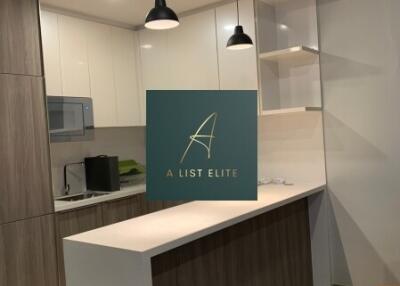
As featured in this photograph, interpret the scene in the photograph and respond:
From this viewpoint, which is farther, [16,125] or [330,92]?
[330,92]

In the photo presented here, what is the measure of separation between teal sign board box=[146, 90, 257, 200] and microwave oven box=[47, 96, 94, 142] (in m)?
1.37

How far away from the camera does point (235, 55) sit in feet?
10.8

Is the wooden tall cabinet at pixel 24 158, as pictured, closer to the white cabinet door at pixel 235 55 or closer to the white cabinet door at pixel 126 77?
the white cabinet door at pixel 126 77

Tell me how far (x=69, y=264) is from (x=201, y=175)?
2.55 ft

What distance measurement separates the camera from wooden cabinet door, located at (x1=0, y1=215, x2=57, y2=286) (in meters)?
2.55

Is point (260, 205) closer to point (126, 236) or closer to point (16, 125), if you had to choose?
point (126, 236)

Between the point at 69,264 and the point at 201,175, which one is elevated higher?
the point at 201,175

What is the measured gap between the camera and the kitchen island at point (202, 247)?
1757 mm

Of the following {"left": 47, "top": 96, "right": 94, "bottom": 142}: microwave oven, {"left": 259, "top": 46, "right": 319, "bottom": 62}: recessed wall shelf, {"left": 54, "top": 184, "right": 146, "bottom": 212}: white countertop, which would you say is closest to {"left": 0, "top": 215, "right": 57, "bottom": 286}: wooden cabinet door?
{"left": 54, "top": 184, "right": 146, "bottom": 212}: white countertop

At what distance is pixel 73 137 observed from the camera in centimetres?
339

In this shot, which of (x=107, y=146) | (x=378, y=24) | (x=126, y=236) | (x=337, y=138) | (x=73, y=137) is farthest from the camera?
(x=107, y=146)

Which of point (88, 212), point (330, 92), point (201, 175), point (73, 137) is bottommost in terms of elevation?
point (88, 212)

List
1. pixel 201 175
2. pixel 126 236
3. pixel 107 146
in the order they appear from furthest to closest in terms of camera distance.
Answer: pixel 107 146 < pixel 201 175 < pixel 126 236

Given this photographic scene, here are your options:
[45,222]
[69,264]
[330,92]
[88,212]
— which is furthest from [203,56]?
[69,264]
